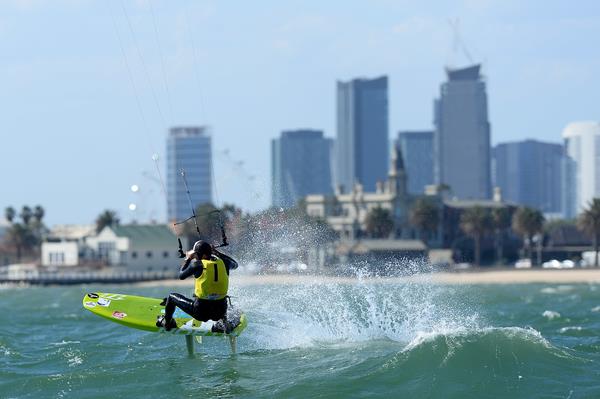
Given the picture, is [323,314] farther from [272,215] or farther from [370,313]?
[272,215]

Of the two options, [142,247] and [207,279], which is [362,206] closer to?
[142,247]

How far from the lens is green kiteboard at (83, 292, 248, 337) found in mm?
20266

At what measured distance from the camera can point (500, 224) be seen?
10719 cm

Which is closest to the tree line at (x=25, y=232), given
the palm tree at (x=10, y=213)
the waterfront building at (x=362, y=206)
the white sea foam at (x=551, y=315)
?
the palm tree at (x=10, y=213)

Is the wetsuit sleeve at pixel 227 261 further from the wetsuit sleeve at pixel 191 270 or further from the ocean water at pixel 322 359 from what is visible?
the ocean water at pixel 322 359

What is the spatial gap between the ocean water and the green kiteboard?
598mm

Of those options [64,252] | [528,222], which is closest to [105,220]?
[64,252]

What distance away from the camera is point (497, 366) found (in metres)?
18.9

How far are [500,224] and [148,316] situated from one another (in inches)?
3497

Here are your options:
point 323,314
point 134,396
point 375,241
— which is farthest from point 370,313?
point 375,241

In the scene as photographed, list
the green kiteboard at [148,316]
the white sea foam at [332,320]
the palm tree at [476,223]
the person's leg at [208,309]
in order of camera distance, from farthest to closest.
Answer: the palm tree at [476,223]
the white sea foam at [332,320]
the green kiteboard at [148,316]
the person's leg at [208,309]

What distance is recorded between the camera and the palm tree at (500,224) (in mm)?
106625

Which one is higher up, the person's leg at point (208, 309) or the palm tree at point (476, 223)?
the palm tree at point (476, 223)

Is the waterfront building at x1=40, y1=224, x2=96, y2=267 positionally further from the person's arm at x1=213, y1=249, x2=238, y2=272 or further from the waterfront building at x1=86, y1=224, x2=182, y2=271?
the person's arm at x1=213, y1=249, x2=238, y2=272
